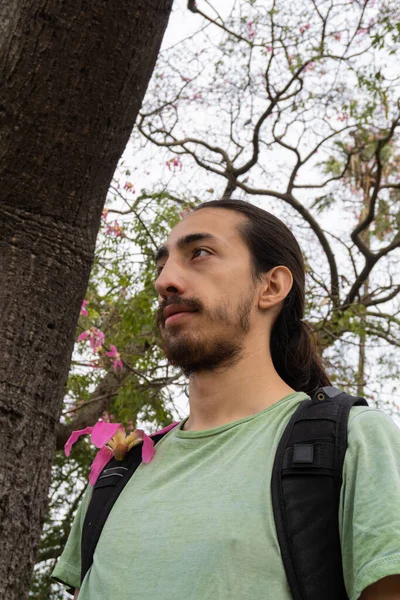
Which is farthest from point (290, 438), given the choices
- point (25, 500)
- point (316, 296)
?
point (316, 296)

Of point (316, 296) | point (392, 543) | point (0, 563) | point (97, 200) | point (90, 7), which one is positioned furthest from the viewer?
point (316, 296)

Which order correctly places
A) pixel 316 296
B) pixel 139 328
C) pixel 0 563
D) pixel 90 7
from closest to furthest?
1. pixel 0 563
2. pixel 90 7
3. pixel 139 328
4. pixel 316 296

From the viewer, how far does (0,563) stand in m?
1.84

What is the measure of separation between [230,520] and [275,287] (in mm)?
698

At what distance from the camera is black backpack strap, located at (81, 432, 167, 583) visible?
1.55 metres

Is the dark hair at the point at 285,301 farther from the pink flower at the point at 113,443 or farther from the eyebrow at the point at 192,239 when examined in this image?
the pink flower at the point at 113,443

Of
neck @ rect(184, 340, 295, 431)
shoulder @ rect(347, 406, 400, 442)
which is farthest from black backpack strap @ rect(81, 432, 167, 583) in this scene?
shoulder @ rect(347, 406, 400, 442)

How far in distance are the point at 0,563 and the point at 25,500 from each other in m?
0.16

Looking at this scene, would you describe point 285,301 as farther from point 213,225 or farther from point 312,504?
point 312,504

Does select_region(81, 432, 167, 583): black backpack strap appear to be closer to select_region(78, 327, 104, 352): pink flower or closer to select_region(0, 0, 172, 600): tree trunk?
select_region(0, 0, 172, 600): tree trunk

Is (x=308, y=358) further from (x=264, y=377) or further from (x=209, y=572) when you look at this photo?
(x=209, y=572)

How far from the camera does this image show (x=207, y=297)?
1.73 meters

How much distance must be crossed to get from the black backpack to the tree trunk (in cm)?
85

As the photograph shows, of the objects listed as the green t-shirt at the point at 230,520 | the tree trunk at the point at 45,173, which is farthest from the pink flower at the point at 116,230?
the green t-shirt at the point at 230,520
